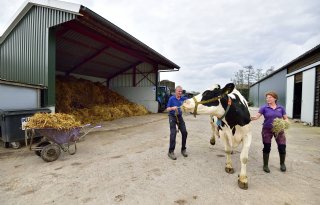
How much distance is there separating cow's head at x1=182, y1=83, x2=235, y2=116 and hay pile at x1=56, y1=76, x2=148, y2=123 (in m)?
8.32

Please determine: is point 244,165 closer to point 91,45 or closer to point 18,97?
point 18,97

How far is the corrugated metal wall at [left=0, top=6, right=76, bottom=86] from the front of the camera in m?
8.11

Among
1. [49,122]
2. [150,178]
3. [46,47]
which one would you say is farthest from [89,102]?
[150,178]

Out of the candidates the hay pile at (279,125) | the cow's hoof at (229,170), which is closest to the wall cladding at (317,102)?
the hay pile at (279,125)

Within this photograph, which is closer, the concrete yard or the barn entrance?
the concrete yard

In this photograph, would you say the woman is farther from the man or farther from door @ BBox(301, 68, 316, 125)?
door @ BBox(301, 68, 316, 125)

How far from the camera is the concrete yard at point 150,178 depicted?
3172mm

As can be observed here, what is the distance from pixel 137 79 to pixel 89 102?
526 centimetres

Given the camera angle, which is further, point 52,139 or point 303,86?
point 303,86

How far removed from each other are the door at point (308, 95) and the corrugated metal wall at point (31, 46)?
37.4 ft

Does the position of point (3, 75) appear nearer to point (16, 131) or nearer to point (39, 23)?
point (39, 23)

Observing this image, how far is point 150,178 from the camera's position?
3910 mm

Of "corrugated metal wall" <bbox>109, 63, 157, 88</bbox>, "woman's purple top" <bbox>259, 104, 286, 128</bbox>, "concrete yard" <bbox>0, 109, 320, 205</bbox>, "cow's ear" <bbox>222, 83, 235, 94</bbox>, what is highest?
"corrugated metal wall" <bbox>109, 63, 157, 88</bbox>

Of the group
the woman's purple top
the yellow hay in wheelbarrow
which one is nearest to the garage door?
the yellow hay in wheelbarrow
